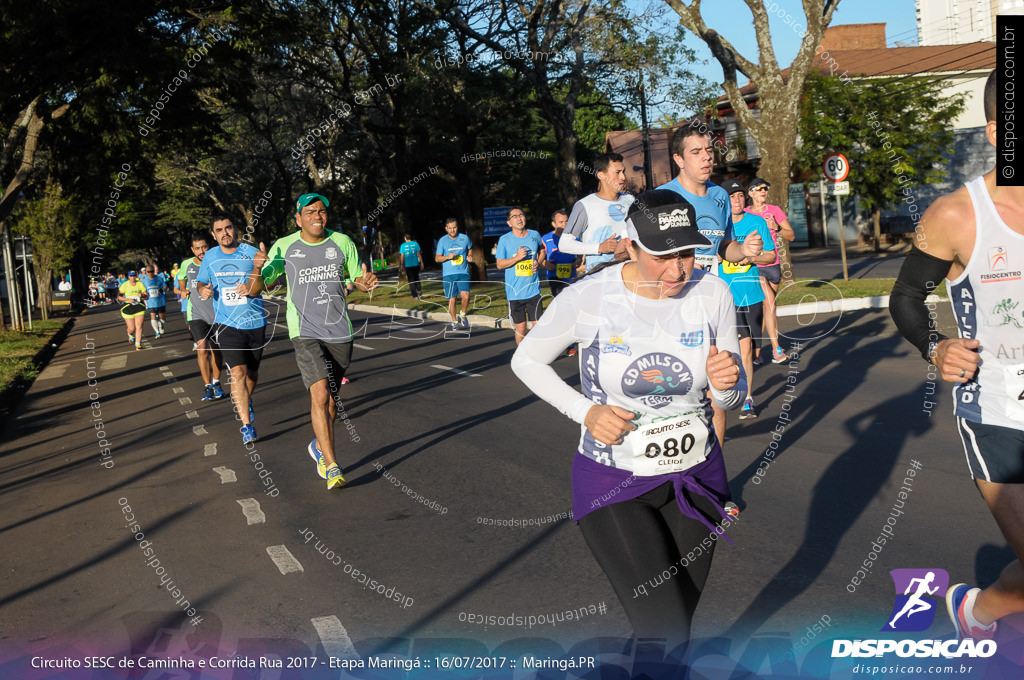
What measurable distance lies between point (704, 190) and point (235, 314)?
5.32 meters

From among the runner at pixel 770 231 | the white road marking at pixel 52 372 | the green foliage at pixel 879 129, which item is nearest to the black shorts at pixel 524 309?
the runner at pixel 770 231

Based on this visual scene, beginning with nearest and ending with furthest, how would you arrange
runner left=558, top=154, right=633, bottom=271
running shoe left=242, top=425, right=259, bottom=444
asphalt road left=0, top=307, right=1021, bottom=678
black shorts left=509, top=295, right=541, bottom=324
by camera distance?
1. asphalt road left=0, top=307, right=1021, bottom=678
2. runner left=558, top=154, right=633, bottom=271
3. running shoe left=242, top=425, right=259, bottom=444
4. black shorts left=509, top=295, right=541, bottom=324

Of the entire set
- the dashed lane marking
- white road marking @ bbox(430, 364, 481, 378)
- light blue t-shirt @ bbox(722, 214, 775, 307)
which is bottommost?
white road marking @ bbox(430, 364, 481, 378)

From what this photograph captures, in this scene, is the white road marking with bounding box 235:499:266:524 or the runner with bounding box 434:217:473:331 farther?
the runner with bounding box 434:217:473:331

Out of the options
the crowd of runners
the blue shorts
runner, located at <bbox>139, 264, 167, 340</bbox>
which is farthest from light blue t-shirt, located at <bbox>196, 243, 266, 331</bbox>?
runner, located at <bbox>139, 264, 167, 340</bbox>

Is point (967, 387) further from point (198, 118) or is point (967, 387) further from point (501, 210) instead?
point (501, 210)

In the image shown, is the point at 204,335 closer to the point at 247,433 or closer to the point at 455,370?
the point at 455,370

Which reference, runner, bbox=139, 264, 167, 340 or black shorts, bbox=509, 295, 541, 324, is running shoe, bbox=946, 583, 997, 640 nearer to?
black shorts, bbox=509, 295, 541, 324

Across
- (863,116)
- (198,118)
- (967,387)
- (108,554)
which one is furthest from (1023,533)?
(863,116)

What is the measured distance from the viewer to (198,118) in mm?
20703

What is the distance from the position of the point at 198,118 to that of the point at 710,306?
63.5 feet

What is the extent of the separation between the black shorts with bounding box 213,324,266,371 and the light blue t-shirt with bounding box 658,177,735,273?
16.0ft

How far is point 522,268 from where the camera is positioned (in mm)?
13531

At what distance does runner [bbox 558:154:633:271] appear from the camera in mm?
8156
